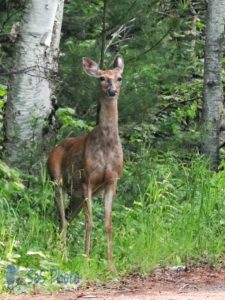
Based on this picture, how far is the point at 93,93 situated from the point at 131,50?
116cm

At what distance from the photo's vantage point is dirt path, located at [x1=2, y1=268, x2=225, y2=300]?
8.16 meters

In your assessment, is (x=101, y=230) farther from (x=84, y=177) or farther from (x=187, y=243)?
(x=187, y=243)

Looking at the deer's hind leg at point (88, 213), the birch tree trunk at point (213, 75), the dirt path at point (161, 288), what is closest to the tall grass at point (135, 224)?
the deer's hind leg at point (88, 213)

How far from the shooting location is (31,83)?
40.8 feet

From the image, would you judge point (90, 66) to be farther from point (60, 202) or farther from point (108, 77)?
point (60, 202)

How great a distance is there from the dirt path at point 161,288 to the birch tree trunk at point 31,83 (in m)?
3.22

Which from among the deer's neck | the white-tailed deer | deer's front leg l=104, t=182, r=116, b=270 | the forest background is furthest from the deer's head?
deer's front leg l=104, t=182, r=116, b=270

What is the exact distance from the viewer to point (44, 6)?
12305 mm

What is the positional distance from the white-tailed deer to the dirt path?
1561mm

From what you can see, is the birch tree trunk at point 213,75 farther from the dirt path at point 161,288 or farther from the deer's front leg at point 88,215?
the dirt path at point 161,288

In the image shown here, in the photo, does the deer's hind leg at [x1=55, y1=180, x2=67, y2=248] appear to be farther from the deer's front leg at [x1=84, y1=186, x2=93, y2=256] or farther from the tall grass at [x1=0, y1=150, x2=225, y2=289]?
the deer's front leg at [x1=84, y1=186, x2=93, y2=256]

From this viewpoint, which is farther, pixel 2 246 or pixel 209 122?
pixel 209 122

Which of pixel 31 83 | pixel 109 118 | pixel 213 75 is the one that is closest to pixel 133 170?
pixel 109 118

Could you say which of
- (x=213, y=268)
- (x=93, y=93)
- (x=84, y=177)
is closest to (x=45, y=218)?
(x=84, y=177)
